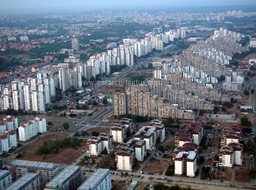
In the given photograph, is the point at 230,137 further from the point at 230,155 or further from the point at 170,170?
the point at 170,170

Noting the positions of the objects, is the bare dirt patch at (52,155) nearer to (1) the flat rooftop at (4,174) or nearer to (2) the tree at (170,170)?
(1) the flat rooftop at (4,174)

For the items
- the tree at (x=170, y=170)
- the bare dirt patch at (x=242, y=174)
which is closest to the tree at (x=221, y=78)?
the bare dirt patch at (x=242, y=174)

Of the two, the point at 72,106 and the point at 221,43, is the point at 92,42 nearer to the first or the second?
the point at 221,43

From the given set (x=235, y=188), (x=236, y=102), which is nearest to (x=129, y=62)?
(x=236, y=102)

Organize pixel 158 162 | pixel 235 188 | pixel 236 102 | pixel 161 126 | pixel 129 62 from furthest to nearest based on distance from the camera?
pixel 129 62 < pixel 236 102 < pixel 161 126 < pixel 158 162 < pixel 235 188

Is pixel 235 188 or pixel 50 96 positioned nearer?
pixel 235 188

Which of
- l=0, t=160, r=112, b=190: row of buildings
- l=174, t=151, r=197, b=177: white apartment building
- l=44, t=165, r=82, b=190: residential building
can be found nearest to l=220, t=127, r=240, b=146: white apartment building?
l=174, t=151, r=197, b=177: white apartment building
